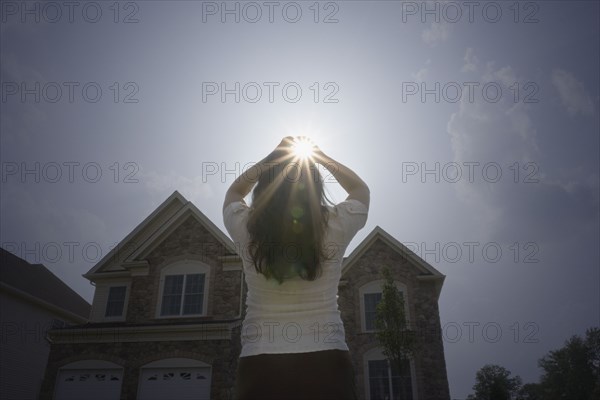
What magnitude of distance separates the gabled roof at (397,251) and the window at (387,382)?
11.7ft

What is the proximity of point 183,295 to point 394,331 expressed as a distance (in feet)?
24.7

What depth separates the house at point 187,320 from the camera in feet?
39.8

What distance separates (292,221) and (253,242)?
0.68 feet

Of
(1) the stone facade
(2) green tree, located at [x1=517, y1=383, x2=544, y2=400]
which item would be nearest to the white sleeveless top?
(1) the stone facade

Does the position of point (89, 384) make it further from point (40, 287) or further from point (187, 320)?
point (40, 287)

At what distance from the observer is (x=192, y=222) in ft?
50.1

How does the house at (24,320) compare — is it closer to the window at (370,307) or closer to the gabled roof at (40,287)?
Answer: the gabled roof at (40,287)

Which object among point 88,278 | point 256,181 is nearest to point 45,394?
point 88,278

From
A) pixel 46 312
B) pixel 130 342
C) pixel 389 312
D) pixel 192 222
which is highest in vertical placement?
pixel 192 222

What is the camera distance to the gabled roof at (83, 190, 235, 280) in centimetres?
1481

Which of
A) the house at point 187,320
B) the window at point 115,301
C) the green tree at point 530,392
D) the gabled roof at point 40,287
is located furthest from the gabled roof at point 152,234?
the green tree at point 530,392

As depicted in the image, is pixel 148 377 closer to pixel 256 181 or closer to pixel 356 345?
pixel 356 345

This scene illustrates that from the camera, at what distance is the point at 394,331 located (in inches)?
522

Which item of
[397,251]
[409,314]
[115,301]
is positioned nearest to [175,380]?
[115,301]
